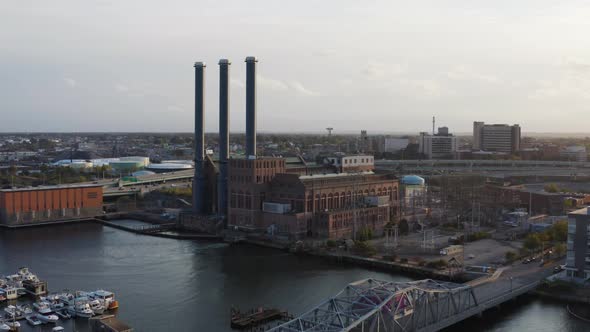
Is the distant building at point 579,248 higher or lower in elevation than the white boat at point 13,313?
higher

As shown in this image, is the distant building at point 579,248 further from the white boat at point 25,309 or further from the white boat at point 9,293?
the white boat at point 9,293

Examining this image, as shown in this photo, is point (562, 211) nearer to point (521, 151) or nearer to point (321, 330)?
point (321, 330)

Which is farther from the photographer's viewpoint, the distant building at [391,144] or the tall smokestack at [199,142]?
the distant building at [391,144]

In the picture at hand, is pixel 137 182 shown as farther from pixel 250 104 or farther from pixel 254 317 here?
pixel 254 317

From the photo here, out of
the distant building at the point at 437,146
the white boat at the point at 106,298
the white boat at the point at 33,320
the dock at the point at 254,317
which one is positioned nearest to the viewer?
the dock at the point at 254,317

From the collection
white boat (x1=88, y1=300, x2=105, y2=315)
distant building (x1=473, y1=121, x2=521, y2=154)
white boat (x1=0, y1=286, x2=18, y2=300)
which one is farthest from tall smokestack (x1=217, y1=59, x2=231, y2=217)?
distant building (x1=473, y1=121, x2=521, y2=154)

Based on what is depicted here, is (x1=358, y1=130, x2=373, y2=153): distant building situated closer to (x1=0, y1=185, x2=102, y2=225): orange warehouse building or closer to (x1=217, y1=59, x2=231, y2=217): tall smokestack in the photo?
(x1=217, y1=59, x2=231, y2=217): tall smokestack

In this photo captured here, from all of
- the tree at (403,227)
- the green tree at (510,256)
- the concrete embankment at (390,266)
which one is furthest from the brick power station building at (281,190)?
the green tree at (510,256)

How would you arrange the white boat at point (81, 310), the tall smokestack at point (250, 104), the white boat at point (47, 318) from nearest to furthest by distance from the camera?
the white boat at point (47, 318)
the white boat at point (81, 310)
the tall smokestack at point (250, 104)
